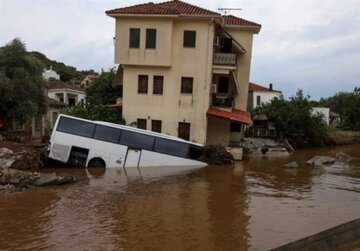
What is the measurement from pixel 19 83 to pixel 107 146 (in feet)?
26.1

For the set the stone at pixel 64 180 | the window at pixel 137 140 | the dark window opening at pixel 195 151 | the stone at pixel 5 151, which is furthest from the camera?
the dark window opening at pixel 195 151

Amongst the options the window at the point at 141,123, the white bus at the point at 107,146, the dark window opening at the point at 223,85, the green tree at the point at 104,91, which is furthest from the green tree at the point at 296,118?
the white bus at the point at 107,146

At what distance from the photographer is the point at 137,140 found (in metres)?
25.6

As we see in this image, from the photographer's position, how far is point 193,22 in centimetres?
3328

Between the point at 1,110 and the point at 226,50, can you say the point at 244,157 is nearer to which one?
the point at 226,50

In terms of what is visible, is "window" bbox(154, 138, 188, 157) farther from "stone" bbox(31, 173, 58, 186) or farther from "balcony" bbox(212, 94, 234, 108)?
"balcony" bbox(212, 94, 234, 108)

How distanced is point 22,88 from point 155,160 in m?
9.57

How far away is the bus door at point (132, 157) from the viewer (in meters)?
25.6

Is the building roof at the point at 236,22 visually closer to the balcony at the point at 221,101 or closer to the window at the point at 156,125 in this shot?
the balcony at the point at 221,101

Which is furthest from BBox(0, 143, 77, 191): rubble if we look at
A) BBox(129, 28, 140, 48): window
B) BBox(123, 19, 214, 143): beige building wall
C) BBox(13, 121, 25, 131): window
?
BBox(129, 28, 140, 48): window

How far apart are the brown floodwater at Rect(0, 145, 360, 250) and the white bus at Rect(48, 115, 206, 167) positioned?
3.35 feet

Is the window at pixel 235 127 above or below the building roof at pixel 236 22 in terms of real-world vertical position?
below

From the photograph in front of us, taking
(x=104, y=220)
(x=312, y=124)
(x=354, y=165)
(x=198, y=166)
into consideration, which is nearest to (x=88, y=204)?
(x=104, y=220)

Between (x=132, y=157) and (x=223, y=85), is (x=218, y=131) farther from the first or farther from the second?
(x=132, y=157)
